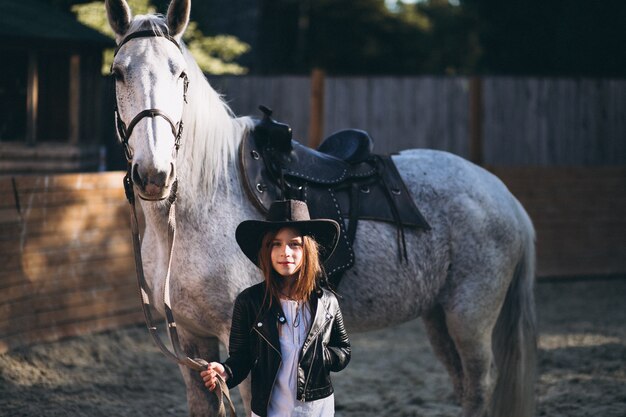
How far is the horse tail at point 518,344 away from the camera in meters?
4.31

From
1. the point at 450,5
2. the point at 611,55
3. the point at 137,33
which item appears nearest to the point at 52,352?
the point at 137,33

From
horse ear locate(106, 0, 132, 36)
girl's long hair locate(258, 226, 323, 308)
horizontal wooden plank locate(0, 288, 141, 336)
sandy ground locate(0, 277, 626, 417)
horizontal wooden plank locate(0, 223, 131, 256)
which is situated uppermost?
horse ear locate(106, 0, 132, 36)

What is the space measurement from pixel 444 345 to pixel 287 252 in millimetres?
1906

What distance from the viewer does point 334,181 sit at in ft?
12.6

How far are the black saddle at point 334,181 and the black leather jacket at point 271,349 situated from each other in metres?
0.78

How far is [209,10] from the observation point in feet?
57.9

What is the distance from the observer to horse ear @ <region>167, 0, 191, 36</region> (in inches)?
128

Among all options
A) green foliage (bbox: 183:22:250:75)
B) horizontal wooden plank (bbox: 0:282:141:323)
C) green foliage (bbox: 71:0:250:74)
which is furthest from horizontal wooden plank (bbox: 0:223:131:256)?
green foliage (bbox: 183:22:250:75)

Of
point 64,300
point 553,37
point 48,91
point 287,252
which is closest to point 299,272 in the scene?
point 287,252

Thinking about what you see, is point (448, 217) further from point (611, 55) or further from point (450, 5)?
point (450, 5)

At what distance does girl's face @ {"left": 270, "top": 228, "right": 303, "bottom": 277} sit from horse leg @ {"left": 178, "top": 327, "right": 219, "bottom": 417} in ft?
3.08

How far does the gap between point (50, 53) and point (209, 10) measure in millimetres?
6976

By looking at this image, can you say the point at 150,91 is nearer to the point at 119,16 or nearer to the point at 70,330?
the point at 119,16

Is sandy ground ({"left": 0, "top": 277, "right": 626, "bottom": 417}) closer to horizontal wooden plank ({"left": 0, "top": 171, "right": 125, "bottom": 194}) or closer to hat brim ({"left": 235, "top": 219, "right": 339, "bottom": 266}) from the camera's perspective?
horizontal wooden plank ({"left": 0, "top": 171, "right": 125, "bottom": 194})
